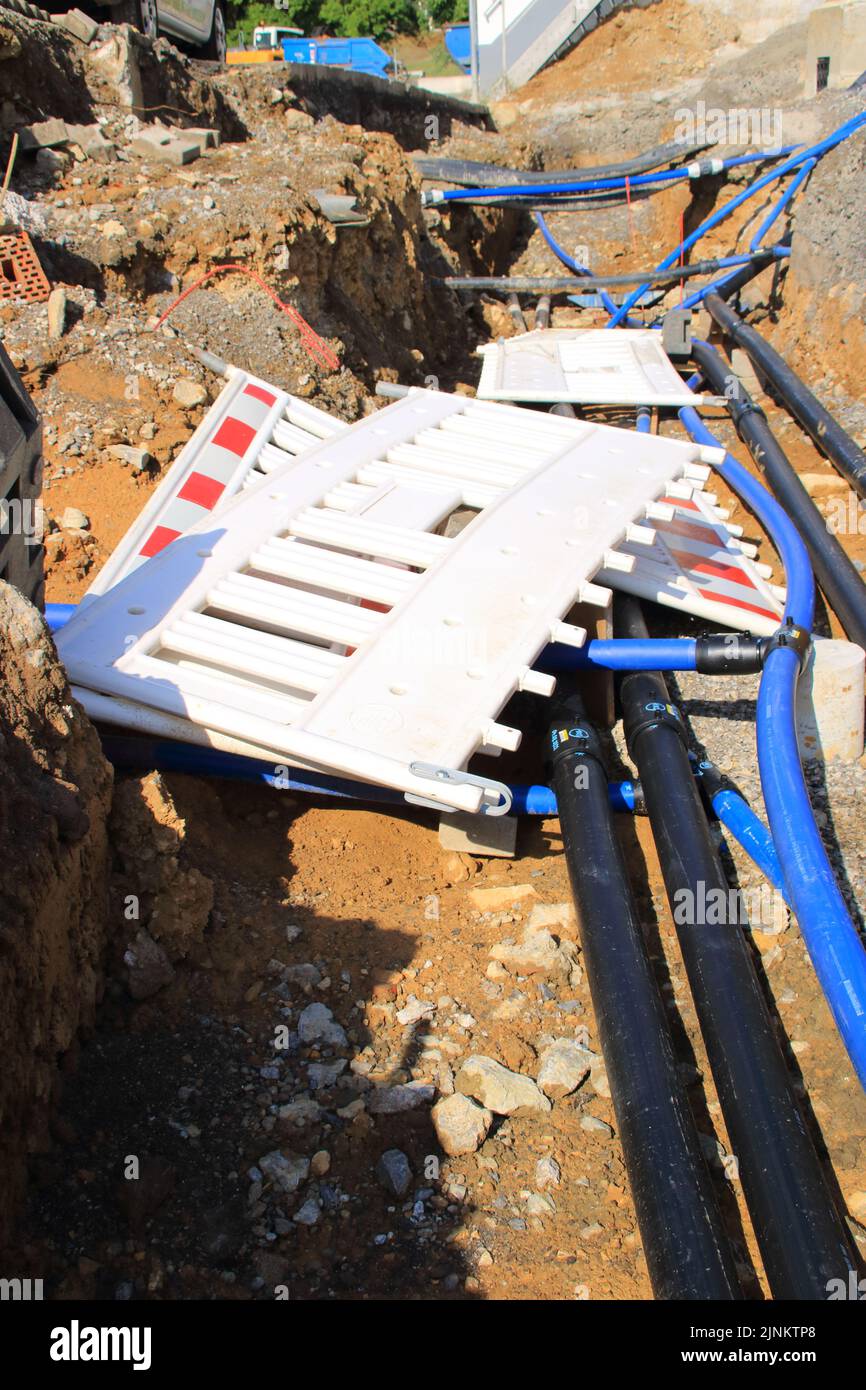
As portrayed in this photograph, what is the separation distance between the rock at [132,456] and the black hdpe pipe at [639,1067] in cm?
307

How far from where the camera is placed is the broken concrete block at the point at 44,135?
7570mm

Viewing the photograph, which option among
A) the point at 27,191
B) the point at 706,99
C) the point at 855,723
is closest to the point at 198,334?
the point at 27,191

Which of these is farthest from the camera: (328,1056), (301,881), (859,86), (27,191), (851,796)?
(859,86)

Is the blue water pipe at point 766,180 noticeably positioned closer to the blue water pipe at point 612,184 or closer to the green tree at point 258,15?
the blue water pipe at point 612,184

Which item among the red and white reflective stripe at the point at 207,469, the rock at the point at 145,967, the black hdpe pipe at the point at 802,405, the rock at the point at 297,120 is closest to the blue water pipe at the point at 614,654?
the red and white reflective stripe at the point at 207,469

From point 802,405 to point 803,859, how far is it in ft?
16.8

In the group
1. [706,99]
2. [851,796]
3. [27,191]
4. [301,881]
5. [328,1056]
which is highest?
[706,99]

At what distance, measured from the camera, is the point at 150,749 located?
149 inches

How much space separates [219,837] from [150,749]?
410 mm

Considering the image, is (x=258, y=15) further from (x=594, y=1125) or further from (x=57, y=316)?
(x=594, y=1125)

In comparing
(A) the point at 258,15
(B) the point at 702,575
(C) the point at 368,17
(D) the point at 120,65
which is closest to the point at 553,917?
(B) the point at 702,575

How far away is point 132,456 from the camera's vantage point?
558 cm

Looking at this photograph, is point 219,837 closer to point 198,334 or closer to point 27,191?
point 198,334

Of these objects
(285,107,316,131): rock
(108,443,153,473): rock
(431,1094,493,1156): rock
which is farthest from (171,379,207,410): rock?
(285,107,316,131): rock
